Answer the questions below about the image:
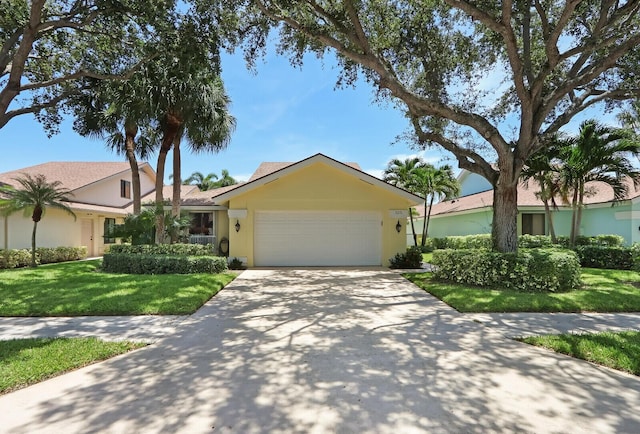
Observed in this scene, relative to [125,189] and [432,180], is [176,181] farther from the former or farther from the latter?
[432,180]

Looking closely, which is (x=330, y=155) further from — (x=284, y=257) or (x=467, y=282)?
(x=467, y=282)

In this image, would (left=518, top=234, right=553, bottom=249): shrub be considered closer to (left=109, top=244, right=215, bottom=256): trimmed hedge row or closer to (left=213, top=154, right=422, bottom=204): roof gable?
(left=213, top=154, right=422, bottom=204): roof gable

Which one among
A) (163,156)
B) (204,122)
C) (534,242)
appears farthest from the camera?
(534,242)

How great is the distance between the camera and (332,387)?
3697mm

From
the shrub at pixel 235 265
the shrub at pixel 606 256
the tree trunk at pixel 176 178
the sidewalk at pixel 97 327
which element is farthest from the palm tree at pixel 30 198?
the shrub at pixel 606 256

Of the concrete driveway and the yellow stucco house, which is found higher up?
the yellow stucco house

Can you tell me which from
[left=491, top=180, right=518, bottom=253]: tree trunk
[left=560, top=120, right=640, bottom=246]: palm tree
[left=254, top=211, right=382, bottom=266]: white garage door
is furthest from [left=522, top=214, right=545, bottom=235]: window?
[left=491, top=180, right=518, bottom=253]: tree trunk

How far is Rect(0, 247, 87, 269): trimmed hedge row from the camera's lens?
1341cm

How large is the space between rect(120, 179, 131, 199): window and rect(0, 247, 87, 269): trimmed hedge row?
5114mm

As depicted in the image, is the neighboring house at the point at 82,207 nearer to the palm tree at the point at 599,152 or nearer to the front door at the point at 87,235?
the front door at the point at 87,235

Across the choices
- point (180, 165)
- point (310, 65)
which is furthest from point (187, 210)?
point (310, 65)

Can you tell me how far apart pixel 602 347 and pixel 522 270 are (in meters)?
4.00

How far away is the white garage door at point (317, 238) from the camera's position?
1430 centimetres

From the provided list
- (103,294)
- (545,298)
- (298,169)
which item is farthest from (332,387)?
(298,169)
